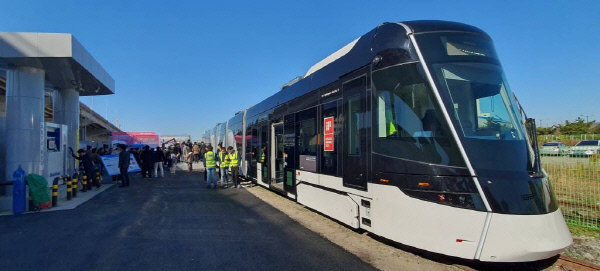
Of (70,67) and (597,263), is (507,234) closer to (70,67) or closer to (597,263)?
(597,263)

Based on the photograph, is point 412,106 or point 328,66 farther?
point 328,66

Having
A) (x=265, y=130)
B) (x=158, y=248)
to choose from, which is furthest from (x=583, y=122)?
(x=158, y=248)

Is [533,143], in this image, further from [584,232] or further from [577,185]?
[577,185]

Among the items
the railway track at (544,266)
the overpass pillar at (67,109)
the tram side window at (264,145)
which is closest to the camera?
the railway track at (544,266)

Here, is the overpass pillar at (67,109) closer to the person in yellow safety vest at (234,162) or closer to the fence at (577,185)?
the person in yellow safety vest at (234,162)

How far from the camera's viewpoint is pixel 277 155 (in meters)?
11.1

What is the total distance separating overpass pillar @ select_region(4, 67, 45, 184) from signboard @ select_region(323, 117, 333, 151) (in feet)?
27.9

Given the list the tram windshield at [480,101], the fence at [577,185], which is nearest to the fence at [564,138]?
the fence at [577,185]

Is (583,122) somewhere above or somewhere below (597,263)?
above

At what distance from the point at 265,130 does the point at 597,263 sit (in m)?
8.94

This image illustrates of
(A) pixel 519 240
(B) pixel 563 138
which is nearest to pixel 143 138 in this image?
(B) pixel 563 138

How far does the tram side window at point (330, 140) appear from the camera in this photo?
700 cm

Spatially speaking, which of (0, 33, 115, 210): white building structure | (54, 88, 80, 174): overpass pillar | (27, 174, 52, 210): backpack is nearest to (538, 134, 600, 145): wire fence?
(27, 174, 52, 210): backpack

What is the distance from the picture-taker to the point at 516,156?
4762 mm
